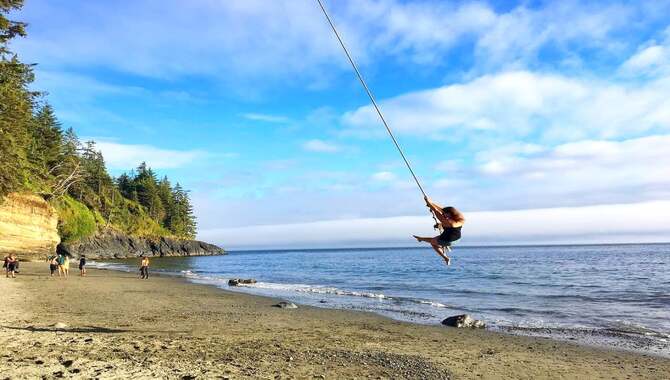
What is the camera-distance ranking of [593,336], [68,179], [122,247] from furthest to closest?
[122,247] → [68,179] → [593,336]

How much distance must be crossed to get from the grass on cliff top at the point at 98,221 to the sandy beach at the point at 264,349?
196 ft

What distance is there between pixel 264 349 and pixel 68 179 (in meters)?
67.5

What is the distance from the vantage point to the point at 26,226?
4506 centimetres

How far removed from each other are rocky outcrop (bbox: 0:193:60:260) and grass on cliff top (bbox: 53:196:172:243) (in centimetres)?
1838

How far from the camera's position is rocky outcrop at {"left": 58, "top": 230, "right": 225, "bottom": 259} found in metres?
81.4

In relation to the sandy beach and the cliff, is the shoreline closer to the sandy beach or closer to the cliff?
the sandy beach

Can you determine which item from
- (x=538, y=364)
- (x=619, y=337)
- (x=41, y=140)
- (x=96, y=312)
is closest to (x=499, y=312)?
(x=619, y=337)

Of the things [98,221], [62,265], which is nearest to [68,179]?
[98,221]

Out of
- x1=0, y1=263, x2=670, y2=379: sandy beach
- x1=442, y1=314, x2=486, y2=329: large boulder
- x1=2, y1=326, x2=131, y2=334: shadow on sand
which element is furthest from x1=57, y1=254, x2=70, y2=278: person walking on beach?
x1=442, y1=314, x2=486, y2=329: large boulder

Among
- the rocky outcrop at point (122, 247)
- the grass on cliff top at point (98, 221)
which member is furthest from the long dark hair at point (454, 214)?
the grass on cliff top at point (98, 221)

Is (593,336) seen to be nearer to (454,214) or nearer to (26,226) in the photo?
(454,214)

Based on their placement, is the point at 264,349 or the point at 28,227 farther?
the point at 28,227

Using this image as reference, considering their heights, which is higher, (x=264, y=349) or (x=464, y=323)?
(x=264, y=349)

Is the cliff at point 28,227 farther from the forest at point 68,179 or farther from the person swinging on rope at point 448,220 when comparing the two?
the person swinging on rope at point 448,220
